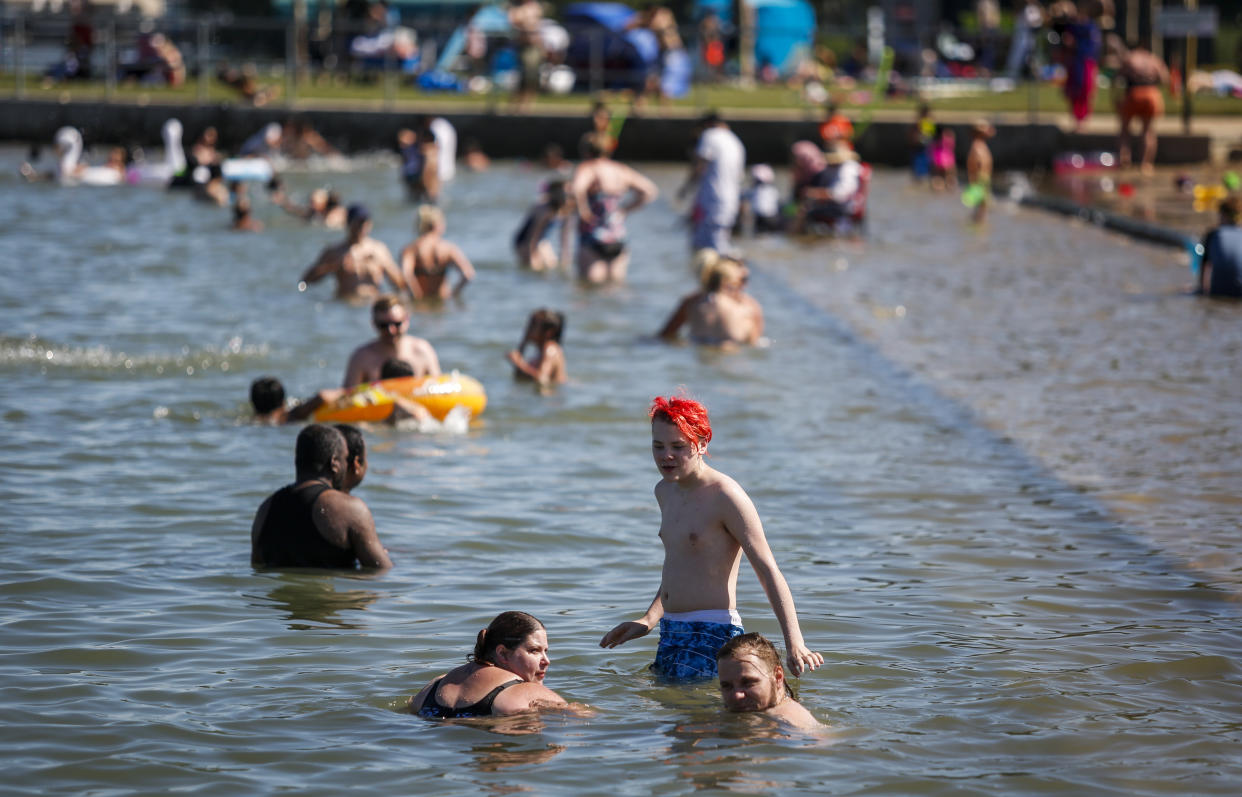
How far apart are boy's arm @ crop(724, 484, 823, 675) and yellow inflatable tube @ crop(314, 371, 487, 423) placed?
541 centimetres

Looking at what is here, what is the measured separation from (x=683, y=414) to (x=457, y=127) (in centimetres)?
2620

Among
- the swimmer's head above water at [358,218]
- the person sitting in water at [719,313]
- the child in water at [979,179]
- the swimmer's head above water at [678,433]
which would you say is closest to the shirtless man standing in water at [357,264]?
the swimmer's head above water at [358,218]

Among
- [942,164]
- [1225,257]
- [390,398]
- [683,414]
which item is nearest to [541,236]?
[1225,257]

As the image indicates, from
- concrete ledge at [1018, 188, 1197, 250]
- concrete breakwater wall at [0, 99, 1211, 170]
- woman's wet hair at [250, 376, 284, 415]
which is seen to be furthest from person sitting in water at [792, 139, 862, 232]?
woman's wet hair at [250, 376, 284, 415]

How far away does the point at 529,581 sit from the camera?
8086 millimetres

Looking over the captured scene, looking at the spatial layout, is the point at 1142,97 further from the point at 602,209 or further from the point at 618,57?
the point at 618,57

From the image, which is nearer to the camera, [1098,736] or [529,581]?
[1098,736]

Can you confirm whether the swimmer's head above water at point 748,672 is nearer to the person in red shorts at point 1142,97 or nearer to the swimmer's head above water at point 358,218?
the swimmer's head above water at point 358,218

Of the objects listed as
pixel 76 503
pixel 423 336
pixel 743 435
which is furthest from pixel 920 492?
pixel 423 336

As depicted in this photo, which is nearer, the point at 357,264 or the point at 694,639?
the point at 694,639

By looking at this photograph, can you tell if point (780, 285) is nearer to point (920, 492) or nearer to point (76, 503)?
point (920, 492)

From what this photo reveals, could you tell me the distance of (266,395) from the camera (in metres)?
11.2

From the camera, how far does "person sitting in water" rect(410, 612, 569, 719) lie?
5.93 metres

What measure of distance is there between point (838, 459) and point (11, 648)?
5.43m
